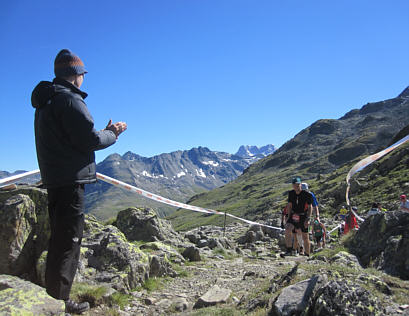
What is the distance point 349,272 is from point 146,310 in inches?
163

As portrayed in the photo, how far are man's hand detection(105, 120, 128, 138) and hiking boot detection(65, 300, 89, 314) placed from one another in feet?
9.45

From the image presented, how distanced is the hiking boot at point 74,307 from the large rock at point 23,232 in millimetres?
1990

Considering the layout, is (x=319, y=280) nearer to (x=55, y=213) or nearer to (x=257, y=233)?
(x=55, y=213)

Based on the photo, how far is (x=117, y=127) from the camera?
5.45 meters

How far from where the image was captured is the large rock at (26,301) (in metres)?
3.88

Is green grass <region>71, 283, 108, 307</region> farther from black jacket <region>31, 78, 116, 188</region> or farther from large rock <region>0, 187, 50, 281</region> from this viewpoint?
black jacket <region>31, 78, 116, 188</region>

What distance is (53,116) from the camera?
4.47 meters

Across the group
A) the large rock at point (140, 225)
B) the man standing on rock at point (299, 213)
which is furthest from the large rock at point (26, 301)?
the large rock at point (140, 225)

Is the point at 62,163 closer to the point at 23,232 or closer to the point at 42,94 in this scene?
the point at 42,94

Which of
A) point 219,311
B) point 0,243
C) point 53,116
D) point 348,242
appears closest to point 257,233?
point 348,242

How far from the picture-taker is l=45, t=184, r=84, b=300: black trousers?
4441mm

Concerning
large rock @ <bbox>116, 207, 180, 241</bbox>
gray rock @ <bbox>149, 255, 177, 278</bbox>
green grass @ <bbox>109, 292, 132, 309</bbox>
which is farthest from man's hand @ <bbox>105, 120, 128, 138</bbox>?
large rock @ <bbox>116, 207, 180, 241</bbox>

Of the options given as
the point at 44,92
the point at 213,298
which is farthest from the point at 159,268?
the point at 44,92

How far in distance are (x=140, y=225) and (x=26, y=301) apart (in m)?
10.4
